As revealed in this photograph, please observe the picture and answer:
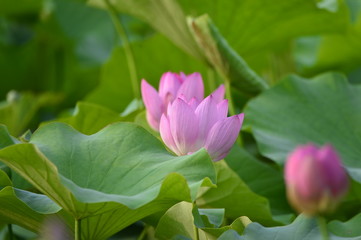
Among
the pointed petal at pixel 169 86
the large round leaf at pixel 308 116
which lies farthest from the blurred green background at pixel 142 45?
the pointed petal at pixel 169 86

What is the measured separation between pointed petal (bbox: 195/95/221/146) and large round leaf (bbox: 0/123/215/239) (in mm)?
53

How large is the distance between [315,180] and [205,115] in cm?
40

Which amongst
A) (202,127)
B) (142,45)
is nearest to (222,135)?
(202,127)

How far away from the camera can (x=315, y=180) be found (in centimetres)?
62

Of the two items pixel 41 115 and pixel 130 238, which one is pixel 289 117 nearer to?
pixel 130 238

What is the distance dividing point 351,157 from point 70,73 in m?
1.39

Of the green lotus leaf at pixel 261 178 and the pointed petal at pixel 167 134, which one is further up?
the pointed petal at pixel 167 134

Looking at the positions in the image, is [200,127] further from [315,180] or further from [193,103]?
[315,180]

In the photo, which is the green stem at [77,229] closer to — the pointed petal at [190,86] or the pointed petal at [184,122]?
the pointed petal at [184,122]

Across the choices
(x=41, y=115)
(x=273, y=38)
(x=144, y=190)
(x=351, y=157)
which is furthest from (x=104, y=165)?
(x=41, y=115)

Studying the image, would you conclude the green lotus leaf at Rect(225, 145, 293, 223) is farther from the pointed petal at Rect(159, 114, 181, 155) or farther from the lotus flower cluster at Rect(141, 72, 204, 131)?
the pointed petal at Rect(159, 114, 181, 155)

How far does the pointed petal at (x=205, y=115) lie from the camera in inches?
39.7

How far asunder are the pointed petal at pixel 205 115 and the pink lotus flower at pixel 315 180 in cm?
39

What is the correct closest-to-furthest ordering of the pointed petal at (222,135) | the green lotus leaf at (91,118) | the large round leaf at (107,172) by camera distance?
the large round leaf at (107,172) → the pointed petal at (222,135) → the green lotus leaf at (91,118)
